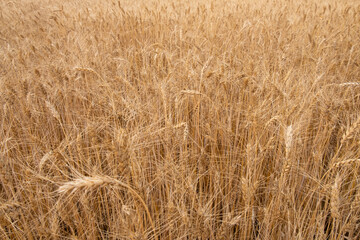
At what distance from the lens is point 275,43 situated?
7.57ft

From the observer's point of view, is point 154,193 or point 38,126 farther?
point 38,126

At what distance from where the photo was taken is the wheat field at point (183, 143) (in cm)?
78

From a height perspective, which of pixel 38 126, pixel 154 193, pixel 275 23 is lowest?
pixel 154 193

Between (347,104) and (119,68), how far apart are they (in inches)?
57.3

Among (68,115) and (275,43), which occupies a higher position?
(275,43)

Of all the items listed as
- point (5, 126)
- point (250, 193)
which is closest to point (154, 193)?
point (250, 193)

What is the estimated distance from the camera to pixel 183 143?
40.8 inches

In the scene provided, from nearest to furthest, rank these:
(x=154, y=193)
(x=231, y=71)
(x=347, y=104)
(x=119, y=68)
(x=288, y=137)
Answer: (x=288, y=137)
(x=154, y=193)
(x=347, y=104)
(x=231, y=71)
(x=119, y=68)

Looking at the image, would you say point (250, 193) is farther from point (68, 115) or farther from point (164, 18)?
point (164, 18)

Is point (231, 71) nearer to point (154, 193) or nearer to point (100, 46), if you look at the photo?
point (154, 193)

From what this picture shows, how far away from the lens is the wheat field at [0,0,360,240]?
2.55ft

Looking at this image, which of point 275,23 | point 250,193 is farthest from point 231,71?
point 275,23

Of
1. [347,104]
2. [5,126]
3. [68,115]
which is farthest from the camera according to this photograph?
[68,115]

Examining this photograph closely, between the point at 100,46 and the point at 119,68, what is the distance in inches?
32.8
